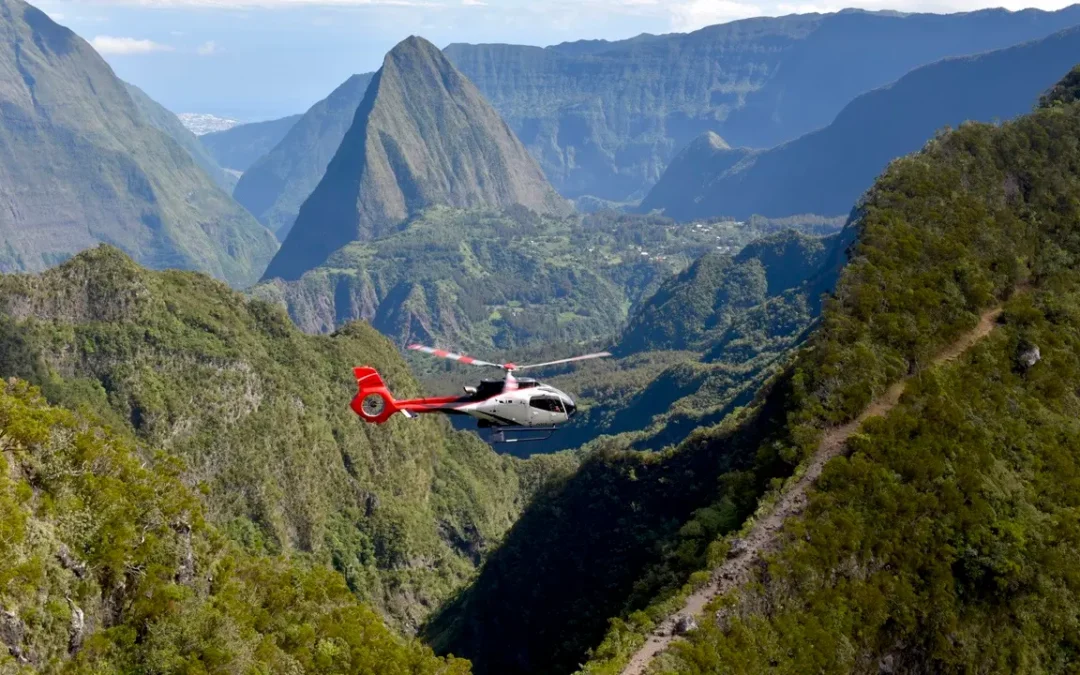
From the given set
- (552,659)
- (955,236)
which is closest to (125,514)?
(552,659)

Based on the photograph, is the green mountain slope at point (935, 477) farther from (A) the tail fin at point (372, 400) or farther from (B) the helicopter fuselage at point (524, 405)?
(A) the tail fin at point (372, 400)

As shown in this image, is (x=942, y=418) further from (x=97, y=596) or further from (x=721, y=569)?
(x=97, y=596)

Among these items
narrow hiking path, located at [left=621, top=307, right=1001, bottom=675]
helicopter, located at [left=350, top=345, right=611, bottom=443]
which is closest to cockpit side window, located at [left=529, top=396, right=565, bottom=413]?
helicopter, located at [left=350, top=345, right=611, bottom=443]

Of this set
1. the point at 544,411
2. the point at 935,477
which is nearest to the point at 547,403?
the point at 544,411

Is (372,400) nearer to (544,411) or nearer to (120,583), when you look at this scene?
(544,411)

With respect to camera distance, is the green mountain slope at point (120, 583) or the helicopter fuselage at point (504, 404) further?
the helicopter fuselage at point (504, 404)

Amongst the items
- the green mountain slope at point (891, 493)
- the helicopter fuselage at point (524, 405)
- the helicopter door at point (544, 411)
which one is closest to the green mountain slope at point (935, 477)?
the green mountain slope at point (891, 493)

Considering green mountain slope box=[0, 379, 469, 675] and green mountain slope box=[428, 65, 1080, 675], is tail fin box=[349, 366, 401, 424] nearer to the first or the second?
green mountain slope box=[0, 379, 469, 675]
